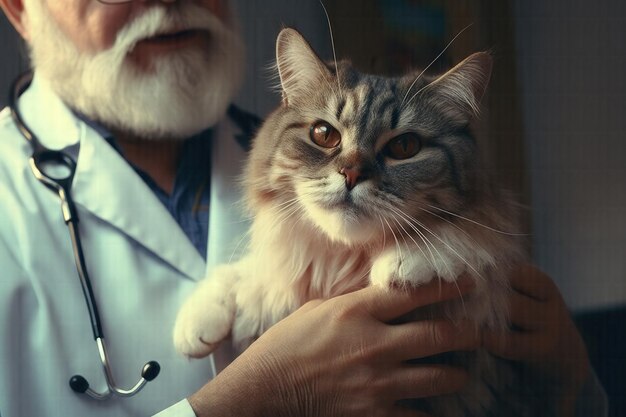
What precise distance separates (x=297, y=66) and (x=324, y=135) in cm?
11

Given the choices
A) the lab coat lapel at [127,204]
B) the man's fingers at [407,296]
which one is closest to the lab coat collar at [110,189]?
the lab coat lapel at [127,204]

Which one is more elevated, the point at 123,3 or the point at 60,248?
the point at 123,3

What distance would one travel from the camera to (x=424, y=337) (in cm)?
78

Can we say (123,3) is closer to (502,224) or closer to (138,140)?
(138,140)

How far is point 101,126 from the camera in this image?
34.6 inches

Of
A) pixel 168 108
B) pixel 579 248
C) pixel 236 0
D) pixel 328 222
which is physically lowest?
pixel 579 248

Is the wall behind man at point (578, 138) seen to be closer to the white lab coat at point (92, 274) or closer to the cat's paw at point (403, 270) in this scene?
the cat's paw at point (403, 270)

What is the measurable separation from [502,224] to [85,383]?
0.55 meters

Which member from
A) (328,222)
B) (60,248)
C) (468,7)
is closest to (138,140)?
(60,248)

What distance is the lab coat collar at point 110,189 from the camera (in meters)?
0.84

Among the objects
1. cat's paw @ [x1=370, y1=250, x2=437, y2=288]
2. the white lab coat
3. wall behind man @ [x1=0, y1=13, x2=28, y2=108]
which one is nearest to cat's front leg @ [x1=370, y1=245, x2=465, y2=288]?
cat's paw @ [x1=370, y1=250, x2=437, y2=288]

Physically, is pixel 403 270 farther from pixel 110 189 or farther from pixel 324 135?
pixel 110 189

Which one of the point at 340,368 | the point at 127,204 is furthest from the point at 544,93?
the point at 127,204

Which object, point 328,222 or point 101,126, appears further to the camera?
point 101,126
